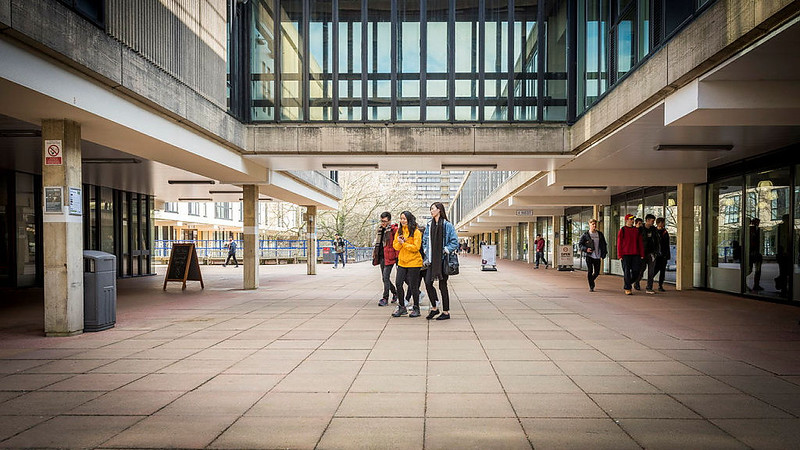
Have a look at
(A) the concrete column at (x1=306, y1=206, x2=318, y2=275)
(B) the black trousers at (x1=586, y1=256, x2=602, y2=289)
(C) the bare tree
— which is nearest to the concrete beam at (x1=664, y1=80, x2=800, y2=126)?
(B) the black trousers at (x1=586, y1=256, x2=602, y2=289)

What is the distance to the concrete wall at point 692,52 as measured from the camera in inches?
207

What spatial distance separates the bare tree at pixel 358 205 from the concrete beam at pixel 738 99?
120 feet

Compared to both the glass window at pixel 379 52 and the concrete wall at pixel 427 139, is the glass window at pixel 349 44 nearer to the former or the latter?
the glass window at pixel 379 52

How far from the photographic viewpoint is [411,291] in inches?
363

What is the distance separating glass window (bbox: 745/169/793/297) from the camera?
36.5ft

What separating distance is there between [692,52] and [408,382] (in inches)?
209

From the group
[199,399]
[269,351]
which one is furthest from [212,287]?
[199,399]

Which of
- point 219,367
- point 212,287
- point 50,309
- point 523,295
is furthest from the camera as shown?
point 212,287

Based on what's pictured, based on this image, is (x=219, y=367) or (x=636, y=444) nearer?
(x=636, y=444)

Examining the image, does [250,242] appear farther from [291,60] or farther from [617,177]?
[617,177]

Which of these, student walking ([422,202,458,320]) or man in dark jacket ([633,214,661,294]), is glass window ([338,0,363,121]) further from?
man in dark jacket ([633,214,661,294])

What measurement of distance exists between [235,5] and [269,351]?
34.2ft

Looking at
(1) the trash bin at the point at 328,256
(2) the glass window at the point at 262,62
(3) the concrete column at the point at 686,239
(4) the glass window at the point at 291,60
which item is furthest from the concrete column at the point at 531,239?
(2) the glass window at the point at 262,62

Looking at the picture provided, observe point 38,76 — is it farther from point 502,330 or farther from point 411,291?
point 502,330
